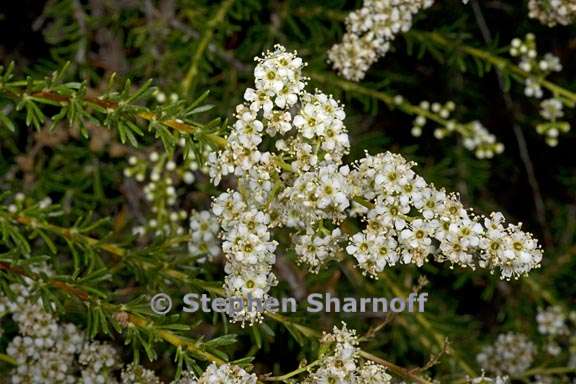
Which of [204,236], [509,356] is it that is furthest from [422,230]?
[509,356]

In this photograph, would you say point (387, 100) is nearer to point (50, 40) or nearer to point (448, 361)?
point (448, 361)

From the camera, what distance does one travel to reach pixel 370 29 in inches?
147

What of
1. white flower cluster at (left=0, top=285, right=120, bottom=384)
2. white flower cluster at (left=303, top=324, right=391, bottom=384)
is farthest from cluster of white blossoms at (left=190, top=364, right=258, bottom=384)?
white flower cluster at (left=0, top=285, right=120, bottom=384)

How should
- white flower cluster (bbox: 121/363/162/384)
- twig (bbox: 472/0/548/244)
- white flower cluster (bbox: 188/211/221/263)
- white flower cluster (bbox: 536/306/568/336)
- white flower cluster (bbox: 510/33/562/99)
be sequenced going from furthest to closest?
twig (bbox: 472/0/548/244) < white flower cluster (bbox: 536/306/568/336) < white flower cluster (bbox: 510/33/562/99) < white flower cluster (bbox: 188/211/221/263) < white flower cluster (bbox: 121/363/162/384)

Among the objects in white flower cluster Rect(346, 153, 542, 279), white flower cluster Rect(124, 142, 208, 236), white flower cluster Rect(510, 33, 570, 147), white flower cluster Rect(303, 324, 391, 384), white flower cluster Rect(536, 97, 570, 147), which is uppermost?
white flower cluster Rect(510, 33, 570, 147)

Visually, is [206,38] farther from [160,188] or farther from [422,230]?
[422,230]

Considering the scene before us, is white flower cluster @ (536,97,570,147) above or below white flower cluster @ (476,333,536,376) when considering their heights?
above

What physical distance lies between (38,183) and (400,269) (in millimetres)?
1988

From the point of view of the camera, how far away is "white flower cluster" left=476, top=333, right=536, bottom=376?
4.14m

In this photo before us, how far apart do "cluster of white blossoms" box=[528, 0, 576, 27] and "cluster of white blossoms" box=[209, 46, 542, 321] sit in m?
1.46

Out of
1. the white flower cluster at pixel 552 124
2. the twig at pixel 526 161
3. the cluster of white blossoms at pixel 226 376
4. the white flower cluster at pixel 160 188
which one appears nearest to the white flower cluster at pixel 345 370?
the cluster of white blossoms at pixel 226 376

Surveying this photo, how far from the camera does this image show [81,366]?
11.1 feet

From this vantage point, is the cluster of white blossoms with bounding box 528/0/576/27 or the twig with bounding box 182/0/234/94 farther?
the twig with bounding box 182/0/234/94

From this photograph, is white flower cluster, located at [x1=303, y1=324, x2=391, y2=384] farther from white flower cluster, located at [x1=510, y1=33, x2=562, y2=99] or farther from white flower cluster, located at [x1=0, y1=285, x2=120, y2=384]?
white flower cluster, located at [x1=510, y1=33, x2=562, y2=99]
